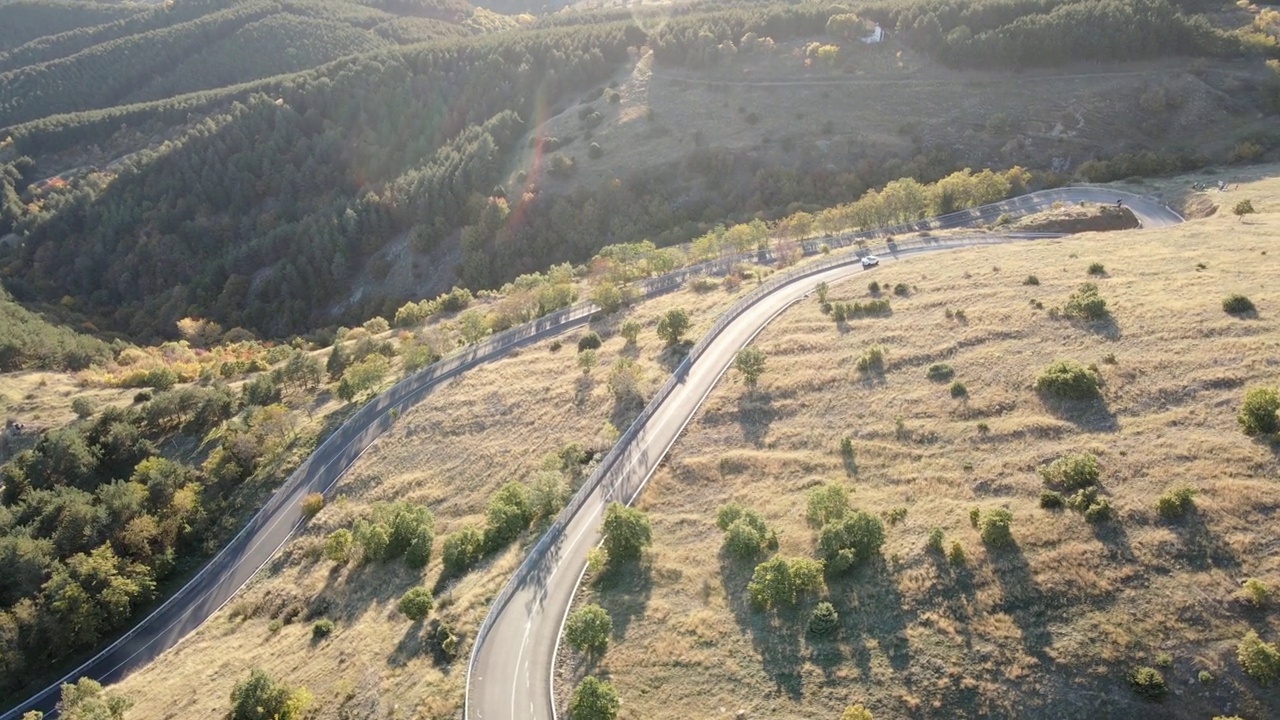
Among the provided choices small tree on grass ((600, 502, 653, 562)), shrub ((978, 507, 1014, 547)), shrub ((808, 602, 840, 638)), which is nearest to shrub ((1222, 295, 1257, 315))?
shrub ((978, 507, 1014, 547))

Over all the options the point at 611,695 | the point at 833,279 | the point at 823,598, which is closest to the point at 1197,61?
the point at 833,279

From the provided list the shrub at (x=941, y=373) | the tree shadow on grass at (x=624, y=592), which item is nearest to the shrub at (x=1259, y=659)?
the shrub at (x=941, y=373)

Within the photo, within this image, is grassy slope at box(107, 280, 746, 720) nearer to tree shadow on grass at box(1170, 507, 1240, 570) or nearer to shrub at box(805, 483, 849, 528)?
shrub at box(805, 483, 849, 528)

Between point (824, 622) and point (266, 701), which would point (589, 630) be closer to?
point (824, 622)

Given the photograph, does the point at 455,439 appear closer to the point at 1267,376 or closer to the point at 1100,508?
the point at 1100,508

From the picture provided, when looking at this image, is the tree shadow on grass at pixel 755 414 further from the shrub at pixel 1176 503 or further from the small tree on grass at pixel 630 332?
the shrub at pixel 1176 503

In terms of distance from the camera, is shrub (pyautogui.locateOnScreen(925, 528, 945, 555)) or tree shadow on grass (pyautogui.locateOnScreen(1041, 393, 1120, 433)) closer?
shrub (pyautogui.locateOnScreen(925, 528, 945, 555))
